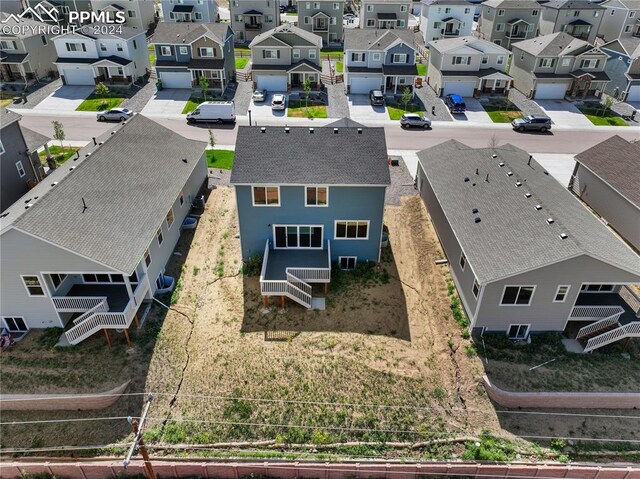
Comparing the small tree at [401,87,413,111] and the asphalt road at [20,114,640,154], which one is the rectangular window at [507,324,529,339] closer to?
the asphalt road at [20,114,640,154]

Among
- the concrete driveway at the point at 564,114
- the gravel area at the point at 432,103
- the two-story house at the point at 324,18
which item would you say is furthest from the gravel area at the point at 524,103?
the two-story house at the point at 324,18

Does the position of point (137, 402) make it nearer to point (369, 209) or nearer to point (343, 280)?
point (343, 280)

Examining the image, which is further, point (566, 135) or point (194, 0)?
point (194, 0)

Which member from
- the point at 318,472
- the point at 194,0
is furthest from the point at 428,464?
the point at 194,0

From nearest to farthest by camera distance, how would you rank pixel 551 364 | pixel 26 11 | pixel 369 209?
pixel 551 364
pixel 369 209
pixel 26 11

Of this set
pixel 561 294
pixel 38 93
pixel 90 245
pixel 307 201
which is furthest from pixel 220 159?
pixel 38 93

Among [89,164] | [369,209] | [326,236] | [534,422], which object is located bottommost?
[534,422]

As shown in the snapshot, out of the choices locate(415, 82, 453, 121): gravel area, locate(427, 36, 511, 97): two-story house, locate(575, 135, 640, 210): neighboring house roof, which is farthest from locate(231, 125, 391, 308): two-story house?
locate(427, 36, 511, 97): two-story house

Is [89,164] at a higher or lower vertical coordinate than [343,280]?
higher
